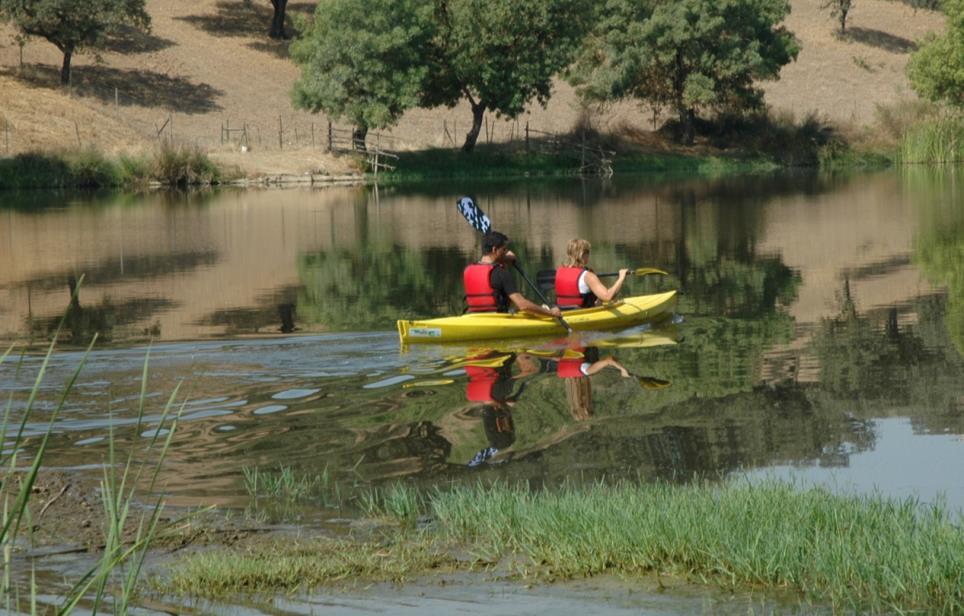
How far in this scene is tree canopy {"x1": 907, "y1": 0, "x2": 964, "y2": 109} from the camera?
55.9m

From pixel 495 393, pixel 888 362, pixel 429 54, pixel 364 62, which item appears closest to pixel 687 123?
pixel 429 54

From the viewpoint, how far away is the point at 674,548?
21.6 feet

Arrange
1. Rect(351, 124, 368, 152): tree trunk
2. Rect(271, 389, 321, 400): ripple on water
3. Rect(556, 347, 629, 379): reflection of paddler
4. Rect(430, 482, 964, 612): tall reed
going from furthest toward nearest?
Rect(351, 124, 368, 152): tree trunk → Rect(556, 347, 629, 379): reflection of paddler → Rect(271, 389, 321, 400): ripple on water → Rect(430, 482, 964, 612): tall reed

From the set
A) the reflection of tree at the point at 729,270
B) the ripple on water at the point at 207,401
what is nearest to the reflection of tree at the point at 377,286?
the reflection of tree at the point at 729,270

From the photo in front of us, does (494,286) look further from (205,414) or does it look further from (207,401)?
(205,414)

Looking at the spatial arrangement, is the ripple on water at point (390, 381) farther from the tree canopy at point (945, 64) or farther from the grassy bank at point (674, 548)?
the tree canopy at point (945, 64)

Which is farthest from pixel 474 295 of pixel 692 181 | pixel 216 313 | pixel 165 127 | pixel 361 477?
pixel 165 127

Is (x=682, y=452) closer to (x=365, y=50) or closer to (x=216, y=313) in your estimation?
(x=216, y=313)

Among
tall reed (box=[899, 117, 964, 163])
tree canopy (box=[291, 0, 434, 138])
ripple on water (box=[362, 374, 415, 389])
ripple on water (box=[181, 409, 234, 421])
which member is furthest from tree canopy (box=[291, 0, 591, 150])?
ripple on water (box=[181, 409, 234, 421])

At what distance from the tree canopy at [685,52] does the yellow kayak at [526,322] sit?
→ 45018 mm

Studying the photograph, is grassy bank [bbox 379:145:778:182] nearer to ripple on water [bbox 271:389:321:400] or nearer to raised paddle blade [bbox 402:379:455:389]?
raised paddle blade [bbox 402:379:455:389]

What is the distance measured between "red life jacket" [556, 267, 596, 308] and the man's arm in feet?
2.50

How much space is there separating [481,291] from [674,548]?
8769mm

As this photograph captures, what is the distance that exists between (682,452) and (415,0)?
1923 inches
